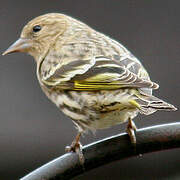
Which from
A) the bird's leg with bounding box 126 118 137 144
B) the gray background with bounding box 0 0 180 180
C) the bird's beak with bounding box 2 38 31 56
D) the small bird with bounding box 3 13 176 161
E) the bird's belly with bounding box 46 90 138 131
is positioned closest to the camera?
the bird's leg with bounding box 126 118 137 144

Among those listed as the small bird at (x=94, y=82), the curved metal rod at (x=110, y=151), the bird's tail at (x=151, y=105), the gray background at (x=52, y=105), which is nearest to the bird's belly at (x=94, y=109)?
the small bird at (x=94, y=82)

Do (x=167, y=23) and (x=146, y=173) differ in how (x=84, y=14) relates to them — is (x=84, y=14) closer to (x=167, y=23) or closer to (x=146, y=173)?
(x=167, y=23)

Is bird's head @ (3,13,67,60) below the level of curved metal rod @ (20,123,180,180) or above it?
above

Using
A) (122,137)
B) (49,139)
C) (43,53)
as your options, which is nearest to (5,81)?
(49,139)

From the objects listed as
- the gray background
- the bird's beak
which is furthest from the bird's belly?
the gray background

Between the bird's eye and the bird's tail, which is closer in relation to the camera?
the bird's tail

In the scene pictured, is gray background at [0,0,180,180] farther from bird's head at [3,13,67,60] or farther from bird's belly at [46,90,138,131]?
bird's belly at [46,90,138,131]

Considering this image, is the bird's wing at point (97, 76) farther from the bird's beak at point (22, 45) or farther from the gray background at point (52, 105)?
the gray background at point (52, 105)

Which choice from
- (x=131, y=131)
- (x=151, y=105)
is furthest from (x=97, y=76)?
(x=151, y=105)
